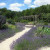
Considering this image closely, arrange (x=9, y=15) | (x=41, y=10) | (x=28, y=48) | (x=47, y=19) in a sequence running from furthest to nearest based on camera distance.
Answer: (x=41, y=10) < (x=9, y=15) < (x=47, y=19) < (x=28, y=48)

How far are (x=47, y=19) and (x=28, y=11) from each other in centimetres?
1881

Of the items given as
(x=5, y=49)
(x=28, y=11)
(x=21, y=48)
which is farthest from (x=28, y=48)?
(x=28, y=11)

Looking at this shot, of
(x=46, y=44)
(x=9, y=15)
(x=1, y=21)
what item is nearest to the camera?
(x=46, y=44)

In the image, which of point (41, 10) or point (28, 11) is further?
point (28, 11)

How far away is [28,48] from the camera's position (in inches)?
204

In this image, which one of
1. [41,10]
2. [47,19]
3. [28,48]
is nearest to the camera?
[28,48]

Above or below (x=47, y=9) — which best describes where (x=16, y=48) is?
below

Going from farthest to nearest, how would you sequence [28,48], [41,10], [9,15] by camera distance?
[41,10] → [9,15] → [28,48]

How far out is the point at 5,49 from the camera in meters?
6.09

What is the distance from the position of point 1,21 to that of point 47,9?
32449 millimetres

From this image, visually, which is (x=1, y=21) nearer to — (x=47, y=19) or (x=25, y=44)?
(x=25, y=44)

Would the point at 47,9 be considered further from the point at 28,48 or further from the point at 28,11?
the point at 28,48

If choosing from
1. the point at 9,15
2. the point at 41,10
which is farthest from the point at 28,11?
the point at 9,15

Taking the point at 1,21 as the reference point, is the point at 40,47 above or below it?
below
